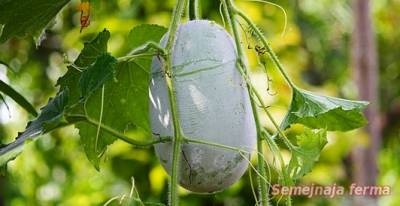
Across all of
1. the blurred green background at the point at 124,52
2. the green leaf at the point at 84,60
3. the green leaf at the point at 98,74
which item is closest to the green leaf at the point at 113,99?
the green leaf at the point at 84,60

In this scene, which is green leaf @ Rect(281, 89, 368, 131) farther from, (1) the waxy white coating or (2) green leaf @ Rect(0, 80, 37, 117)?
(2) green leaf @ Rect(0, 80, 37, 117)

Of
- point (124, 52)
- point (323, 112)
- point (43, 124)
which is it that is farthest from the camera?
point (124, 52)

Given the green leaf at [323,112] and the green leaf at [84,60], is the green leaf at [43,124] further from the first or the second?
the green leaf at [323,112]

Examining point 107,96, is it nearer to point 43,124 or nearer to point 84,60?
point 84,60

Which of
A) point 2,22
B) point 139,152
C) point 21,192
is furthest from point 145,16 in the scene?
point 2,22

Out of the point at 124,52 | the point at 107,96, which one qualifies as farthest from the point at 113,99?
the point at 124,52

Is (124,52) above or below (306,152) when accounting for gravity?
above
